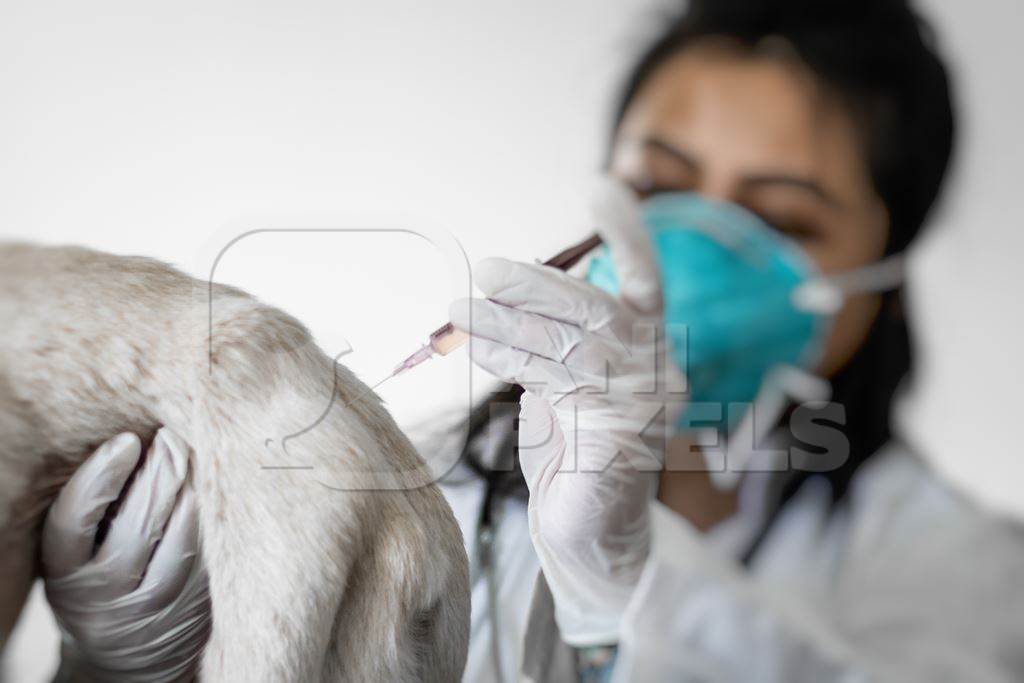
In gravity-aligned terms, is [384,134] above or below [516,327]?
above

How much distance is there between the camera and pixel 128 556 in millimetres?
702

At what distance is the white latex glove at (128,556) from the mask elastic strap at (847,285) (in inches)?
24.7

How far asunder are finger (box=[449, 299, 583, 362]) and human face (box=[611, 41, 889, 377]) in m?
0.19

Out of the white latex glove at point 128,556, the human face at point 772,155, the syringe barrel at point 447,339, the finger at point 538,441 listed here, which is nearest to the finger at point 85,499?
the white latex glove at point 128,556

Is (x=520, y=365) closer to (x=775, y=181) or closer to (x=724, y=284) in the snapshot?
(x=724, y=284)

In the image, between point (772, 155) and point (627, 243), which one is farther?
point (772, 155)

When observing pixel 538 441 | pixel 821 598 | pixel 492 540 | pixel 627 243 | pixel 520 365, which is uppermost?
pixel 627 243

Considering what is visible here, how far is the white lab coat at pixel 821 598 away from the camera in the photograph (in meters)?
0.62

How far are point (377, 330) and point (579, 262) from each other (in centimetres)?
27

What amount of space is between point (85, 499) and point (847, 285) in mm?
787

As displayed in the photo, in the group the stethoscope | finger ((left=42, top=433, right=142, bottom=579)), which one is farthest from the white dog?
the stethoscope

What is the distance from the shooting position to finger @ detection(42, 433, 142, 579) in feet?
2.25

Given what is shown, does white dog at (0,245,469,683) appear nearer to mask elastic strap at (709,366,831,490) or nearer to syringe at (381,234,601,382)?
syringe at (381,234,601,382)

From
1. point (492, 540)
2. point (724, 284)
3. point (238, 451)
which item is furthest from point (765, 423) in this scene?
point (238, 451)
